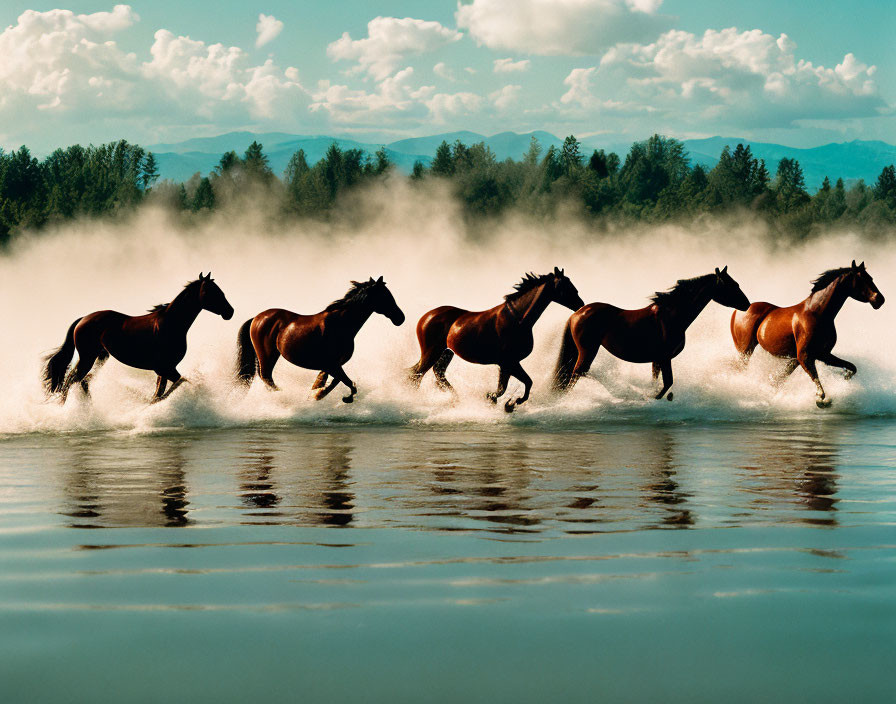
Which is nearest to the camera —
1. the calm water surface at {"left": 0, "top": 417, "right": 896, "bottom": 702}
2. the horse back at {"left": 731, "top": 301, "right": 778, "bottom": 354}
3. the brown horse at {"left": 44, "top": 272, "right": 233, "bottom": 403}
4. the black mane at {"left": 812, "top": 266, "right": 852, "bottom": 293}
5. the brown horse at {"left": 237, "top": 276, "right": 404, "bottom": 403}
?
the calm water surface at {"left": 0, "top": 417, "right": 896, "bottom": 702}

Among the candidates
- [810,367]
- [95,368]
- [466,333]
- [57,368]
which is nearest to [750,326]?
[810,367]

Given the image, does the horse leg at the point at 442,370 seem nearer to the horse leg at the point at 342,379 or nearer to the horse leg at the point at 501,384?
the horse leg at the point at 501,384

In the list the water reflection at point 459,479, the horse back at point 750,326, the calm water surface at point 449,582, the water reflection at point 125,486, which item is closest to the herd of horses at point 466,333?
the horse back at point 750,326

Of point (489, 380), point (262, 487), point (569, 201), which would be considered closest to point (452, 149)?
point (569, 201)

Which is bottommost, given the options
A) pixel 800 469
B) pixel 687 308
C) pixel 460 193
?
pixel 800 469

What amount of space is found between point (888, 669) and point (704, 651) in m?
0.66

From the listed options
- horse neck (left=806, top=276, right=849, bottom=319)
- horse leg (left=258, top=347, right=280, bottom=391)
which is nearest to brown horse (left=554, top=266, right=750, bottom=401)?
horse neck (left=806, top=276, right=849, bottom=319)

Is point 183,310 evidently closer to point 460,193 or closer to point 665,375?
point 665,375

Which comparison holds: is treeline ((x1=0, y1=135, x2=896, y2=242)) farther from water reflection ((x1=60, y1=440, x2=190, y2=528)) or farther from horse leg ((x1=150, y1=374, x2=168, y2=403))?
water reflection ((x1=60, y1=440, x2=190, y2=528))

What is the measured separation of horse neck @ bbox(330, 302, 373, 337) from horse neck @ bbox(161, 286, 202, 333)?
1.77m

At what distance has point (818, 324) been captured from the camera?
16.3m

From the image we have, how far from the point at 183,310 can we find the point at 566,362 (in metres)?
5.28

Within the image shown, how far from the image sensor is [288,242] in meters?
94.5

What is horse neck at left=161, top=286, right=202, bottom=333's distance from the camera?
15023 millimetres
